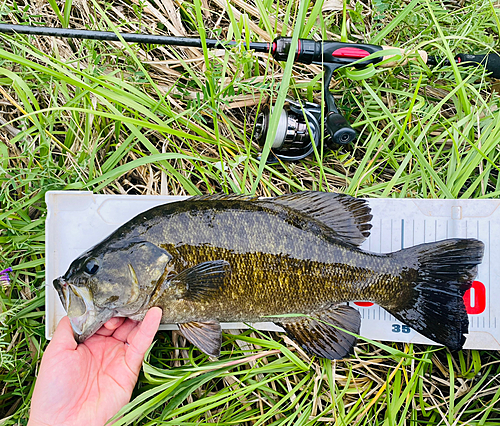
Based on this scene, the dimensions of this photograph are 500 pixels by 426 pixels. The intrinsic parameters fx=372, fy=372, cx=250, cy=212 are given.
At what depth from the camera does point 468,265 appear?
2.33m

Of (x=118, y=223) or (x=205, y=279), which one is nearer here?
(x=205, y=279)

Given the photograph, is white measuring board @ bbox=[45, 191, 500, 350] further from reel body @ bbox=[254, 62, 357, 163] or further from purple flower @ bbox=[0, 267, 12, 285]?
reel body @ bbox=[254, 62, 357, 163]

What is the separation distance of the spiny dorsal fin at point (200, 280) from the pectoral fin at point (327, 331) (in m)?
0.53

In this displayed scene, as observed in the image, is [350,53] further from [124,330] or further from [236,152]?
[124,330]

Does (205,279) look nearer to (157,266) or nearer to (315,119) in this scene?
(157,266)

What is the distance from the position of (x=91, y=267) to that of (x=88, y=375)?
2.50 feet

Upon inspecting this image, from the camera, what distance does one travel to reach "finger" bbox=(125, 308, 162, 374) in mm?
2234

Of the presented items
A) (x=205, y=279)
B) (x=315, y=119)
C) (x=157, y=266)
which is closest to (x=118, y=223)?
(x=157, y=266)

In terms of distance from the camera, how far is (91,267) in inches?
85.0

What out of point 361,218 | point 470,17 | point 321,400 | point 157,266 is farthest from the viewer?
point 470,17

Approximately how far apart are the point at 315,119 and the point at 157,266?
1.54 metres

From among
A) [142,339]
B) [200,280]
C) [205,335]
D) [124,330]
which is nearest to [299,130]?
[200,280]

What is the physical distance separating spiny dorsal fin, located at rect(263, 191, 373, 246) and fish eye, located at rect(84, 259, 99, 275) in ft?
3.72

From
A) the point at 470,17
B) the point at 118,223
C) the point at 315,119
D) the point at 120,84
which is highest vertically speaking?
the point at 470,17
